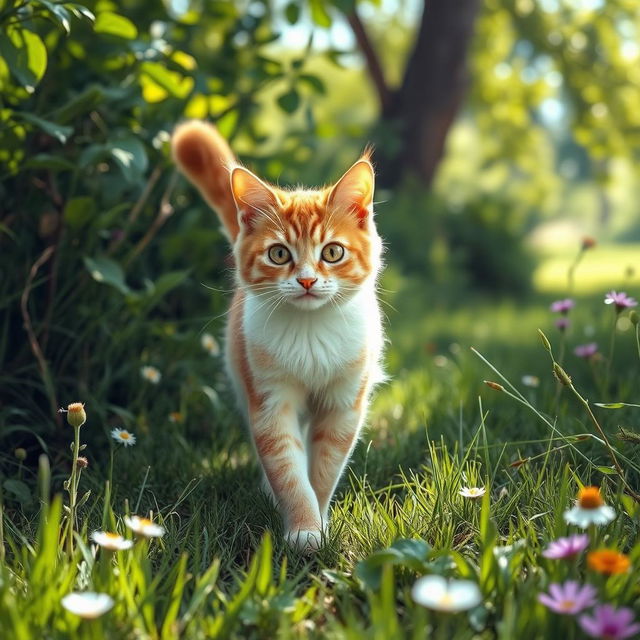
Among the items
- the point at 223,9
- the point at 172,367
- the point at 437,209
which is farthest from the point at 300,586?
the point at 437,209

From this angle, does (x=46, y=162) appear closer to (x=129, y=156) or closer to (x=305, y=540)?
(x=129, y=156)


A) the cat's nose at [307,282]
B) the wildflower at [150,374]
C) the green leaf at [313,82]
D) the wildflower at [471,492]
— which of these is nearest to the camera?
the wildflower at [471,492]

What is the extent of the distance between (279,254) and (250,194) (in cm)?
21

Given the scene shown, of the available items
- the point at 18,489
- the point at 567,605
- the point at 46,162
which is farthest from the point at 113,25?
Result: the point at 567,605

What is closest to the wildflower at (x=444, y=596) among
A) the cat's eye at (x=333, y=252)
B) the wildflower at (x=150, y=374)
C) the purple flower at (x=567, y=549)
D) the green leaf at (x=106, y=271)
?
the purple flower at (x=567, y=549)

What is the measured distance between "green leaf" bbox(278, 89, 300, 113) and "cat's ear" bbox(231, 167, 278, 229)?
1.18m

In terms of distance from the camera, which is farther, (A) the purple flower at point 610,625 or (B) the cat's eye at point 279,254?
(B) the cat's eye at point 279,254

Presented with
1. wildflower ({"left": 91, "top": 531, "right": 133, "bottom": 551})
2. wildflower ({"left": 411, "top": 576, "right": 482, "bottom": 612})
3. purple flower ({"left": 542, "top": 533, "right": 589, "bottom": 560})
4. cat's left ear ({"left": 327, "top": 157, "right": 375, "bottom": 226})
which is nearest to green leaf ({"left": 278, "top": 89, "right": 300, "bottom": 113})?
cat's left ear ({"left": 327, "top": 157, "right": 375, "bottom": 226})

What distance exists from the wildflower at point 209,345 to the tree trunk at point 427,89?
4882mm

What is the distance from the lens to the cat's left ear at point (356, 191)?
215 centimetres

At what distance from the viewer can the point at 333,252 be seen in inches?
85.4

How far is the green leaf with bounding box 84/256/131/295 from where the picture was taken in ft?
8.29

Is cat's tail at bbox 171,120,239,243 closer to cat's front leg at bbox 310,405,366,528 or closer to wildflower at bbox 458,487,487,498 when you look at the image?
cat's front leg at bbox 310,405,366,528

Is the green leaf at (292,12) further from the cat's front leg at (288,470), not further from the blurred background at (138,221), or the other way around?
the cat's front leg at (288,470)
